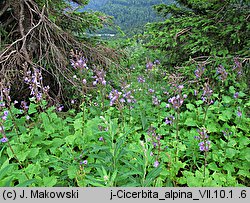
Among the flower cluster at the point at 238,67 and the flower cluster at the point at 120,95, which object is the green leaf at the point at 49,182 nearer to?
the flower cluster at the point at 120,95

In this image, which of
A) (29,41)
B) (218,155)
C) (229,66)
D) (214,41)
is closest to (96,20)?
(29,41)

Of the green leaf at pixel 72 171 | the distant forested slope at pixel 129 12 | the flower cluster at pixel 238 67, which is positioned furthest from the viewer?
the distant forested slope at pixel 129 12

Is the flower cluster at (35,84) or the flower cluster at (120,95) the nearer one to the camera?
the flower cluster at (120,95)

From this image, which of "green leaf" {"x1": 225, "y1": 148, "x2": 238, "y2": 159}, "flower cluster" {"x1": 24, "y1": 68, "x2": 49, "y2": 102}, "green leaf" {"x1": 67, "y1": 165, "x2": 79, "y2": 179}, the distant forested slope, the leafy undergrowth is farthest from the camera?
the distant forested slope

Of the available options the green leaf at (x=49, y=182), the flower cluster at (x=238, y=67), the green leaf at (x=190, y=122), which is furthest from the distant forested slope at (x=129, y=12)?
the green leaf at (x=49, y=182)

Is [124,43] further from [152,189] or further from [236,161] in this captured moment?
[152,189]

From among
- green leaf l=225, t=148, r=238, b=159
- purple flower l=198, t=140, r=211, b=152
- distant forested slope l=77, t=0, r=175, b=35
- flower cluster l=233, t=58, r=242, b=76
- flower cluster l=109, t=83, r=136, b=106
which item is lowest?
green leaf l=225, t=148, r=238, b=159

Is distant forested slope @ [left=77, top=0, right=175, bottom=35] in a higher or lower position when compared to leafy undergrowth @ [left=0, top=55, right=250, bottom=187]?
higher

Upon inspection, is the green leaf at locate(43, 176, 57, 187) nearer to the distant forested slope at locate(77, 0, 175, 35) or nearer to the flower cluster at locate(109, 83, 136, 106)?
the flower cluster at locate(109, 83, 136, 106)

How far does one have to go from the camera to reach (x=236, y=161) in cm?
287

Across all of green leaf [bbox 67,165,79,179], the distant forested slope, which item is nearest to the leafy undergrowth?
green leaf [bbox 67,165,79,179]

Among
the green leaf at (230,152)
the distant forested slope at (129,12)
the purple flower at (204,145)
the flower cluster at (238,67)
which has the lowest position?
the green leaf at (230,152)

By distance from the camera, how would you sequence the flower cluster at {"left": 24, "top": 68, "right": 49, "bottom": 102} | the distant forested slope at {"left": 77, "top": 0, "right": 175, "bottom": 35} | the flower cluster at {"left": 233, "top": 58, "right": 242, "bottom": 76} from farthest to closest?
the distant forested slope at {"left": 77, "top": 0, "right": 175, "bottom": 35}
the flower cluster at {"left": 233, "top": 58, "right": 242, "bottom": 76}
the flower cluster at {"left": 24, "top": 68, "right": 49, "bottom": 102}

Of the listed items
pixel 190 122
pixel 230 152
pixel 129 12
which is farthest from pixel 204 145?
pixel 129 12
